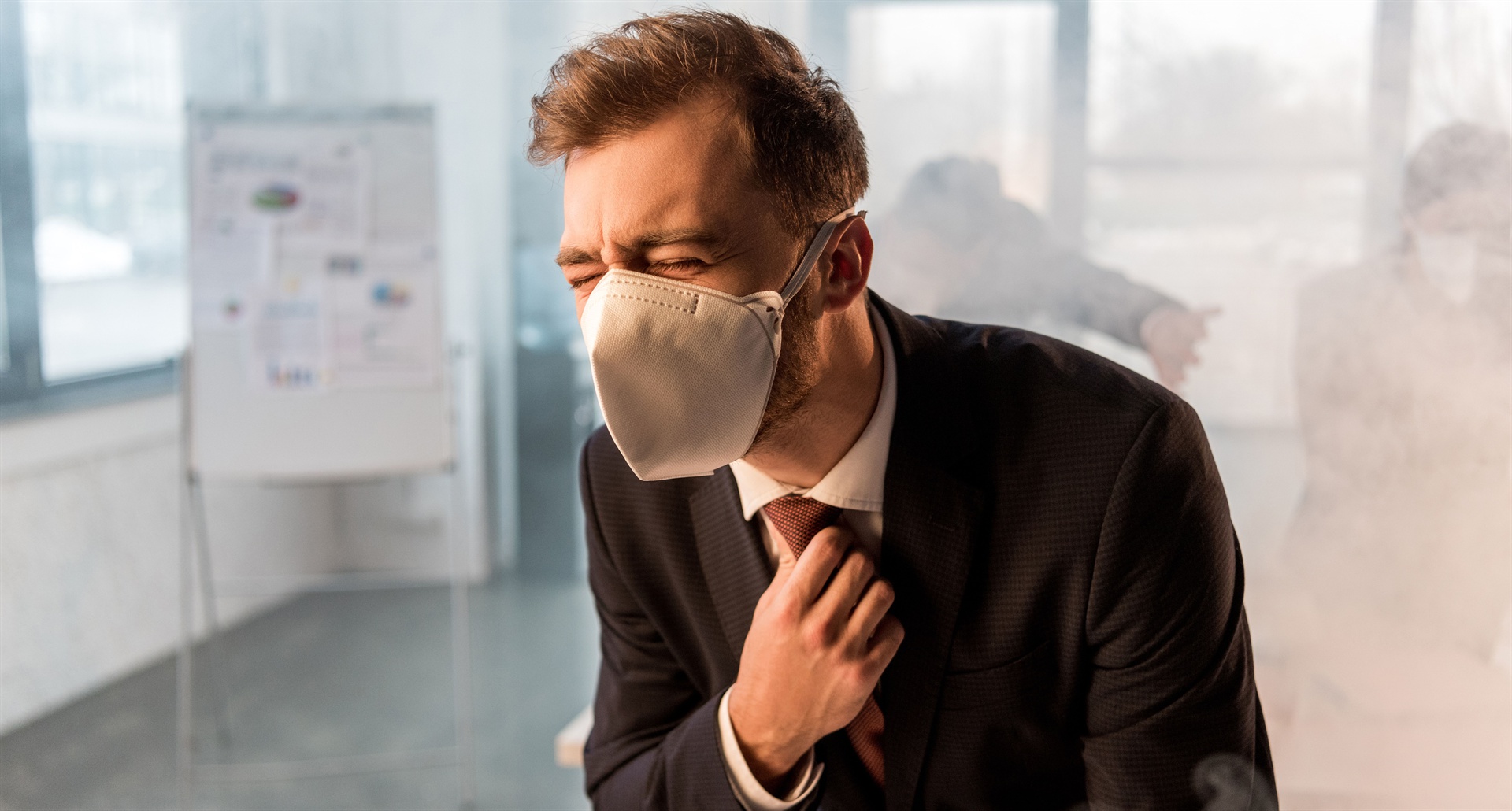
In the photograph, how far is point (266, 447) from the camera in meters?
2.62

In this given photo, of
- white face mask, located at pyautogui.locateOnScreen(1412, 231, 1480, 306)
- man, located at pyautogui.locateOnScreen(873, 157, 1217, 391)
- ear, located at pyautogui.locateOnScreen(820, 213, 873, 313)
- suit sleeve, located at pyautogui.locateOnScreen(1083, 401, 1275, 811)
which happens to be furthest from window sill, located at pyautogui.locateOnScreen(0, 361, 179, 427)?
white face mask, located at pyautogui.locateOnScreen(1412, 231, 1480, 306)

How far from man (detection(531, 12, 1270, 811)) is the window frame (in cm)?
240

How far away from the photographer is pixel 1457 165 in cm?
130

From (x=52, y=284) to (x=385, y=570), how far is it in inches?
60.2

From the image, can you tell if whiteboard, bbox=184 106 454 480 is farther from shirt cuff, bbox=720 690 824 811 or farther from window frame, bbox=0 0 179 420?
shirt cuff, bbox=720 690 824 811

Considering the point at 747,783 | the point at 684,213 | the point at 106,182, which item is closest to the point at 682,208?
the point at 684,213

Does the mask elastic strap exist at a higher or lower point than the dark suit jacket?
higher

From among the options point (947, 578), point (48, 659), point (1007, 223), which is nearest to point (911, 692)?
point (947, 578)

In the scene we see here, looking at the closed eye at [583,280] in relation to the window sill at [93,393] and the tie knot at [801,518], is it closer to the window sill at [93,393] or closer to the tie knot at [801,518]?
the tie knot at [801,518]

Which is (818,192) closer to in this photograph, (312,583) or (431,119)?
(431,119)

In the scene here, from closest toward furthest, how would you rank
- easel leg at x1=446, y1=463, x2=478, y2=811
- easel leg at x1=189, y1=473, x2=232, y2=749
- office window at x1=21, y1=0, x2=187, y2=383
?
easel leg at x1=446, y1=463, x2=478, y2=811 → easel leg at x1=189, y1=473, x2=232, y2=749 → office window at x1=21, y1=0, x2=187, y2=383

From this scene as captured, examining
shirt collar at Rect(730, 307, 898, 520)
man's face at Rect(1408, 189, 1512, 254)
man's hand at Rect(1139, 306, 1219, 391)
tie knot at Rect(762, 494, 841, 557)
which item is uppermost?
man's face at Rect(1408, 189, 1512, 254)

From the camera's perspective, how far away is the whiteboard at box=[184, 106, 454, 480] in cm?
260

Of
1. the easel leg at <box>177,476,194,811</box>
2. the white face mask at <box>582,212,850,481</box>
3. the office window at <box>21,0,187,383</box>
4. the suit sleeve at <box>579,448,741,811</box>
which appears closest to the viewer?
the white face mask at <box>582,212,850,481</box>
